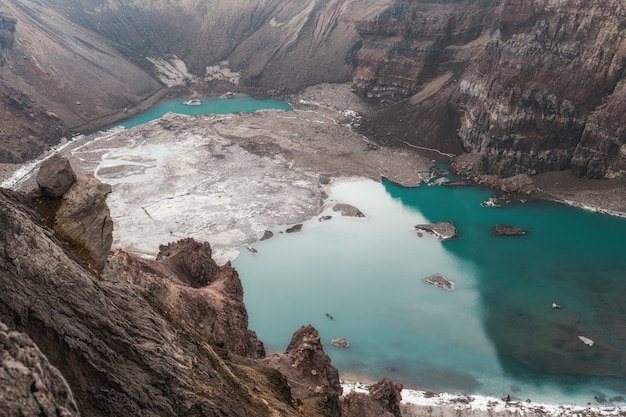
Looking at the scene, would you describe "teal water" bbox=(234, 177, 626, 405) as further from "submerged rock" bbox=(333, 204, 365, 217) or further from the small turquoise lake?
"submerged rock" bbox=(333, 204, 365, 217)

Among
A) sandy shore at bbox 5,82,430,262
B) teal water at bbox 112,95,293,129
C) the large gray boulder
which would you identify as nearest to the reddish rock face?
the large gray boulder

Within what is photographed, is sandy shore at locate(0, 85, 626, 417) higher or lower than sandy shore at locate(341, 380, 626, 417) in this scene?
higher

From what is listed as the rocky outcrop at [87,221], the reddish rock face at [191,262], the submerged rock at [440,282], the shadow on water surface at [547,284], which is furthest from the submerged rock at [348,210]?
the rocky outcrop at [87,221]

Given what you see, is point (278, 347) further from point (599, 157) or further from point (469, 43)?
point (469, 43)

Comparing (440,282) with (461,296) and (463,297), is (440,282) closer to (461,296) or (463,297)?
(461,296)

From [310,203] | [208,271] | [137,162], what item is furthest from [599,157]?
[137,162]

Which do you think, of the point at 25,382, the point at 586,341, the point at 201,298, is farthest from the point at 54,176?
the point at 586,341
